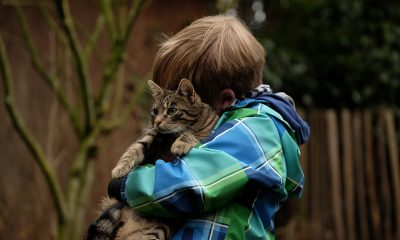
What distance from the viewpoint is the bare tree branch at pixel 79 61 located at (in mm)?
4234

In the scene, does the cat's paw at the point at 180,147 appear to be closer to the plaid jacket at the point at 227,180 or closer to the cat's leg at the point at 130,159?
the plaid jacket at the point at 227,180

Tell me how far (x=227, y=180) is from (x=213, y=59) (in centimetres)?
51

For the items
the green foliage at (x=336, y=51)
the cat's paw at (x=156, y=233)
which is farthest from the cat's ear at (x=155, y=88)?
the green foliage at (x=336, y=51)

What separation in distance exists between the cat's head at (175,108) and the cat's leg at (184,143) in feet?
0.34

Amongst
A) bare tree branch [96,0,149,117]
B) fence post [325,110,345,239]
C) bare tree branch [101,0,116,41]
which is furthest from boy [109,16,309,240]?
fence post [325,110,345,239]

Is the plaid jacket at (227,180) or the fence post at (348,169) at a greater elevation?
the plaid jacket at (227,180)

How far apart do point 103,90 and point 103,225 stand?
276 cm

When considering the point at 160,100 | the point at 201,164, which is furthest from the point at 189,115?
the point at 201,164

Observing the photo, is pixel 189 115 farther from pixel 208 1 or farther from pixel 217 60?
pixel 208 1

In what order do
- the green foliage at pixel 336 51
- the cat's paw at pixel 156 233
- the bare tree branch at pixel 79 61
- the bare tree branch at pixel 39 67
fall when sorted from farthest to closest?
Answer: the green foliage at pixel 336 51
the bare tree branch at pixel 39 67
the bare tree branch at pixel 79 61
the cat's paw at pixel 156 233

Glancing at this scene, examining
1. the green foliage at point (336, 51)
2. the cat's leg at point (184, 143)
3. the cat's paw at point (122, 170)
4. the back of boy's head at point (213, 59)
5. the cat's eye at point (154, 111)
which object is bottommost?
the green foliage at point (336, 51)

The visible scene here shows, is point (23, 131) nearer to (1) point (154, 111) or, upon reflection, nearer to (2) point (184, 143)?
(1) point (154, 111)

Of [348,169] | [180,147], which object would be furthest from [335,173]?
[180,147]

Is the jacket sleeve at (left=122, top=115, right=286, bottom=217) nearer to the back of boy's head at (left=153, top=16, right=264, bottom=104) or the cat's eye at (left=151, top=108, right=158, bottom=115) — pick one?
the back of boy's head at (left=153, top=16, right=264, bottom=104)
